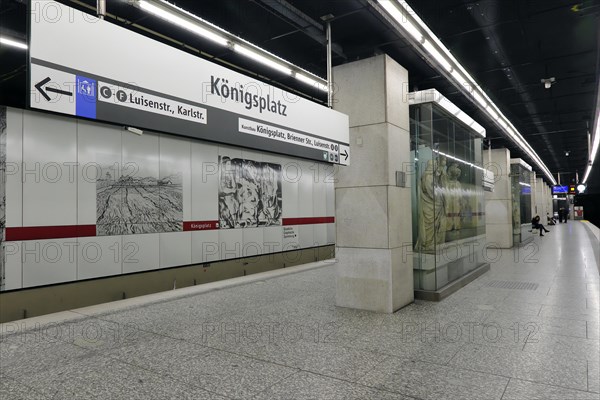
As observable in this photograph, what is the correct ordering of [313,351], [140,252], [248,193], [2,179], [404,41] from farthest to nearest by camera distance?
[248,193]
[140,252]
[2,179]
[404,41]
[313,351]

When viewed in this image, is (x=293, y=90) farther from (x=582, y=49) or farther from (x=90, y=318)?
(x=90, y=318)

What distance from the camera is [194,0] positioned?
487 centimetres

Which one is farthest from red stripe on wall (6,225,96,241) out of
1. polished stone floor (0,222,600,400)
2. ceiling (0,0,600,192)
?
ceiling (0,0,600,192)

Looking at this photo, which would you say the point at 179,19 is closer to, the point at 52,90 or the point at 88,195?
the point at 52,90

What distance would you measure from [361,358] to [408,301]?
2345mm

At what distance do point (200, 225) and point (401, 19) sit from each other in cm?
529

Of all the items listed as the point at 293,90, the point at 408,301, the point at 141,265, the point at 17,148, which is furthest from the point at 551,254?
the point at 17,148

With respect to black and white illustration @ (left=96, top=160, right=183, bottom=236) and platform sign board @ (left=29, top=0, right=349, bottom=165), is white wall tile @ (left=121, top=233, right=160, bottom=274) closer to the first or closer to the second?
black and white illustration @ (left=96, top=160, right=183, bottom=236)

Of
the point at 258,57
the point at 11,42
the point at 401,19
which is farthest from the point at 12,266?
the point at 401,19

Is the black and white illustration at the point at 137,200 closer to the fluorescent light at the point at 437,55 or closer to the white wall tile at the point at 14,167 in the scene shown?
the white wall tile at the point at 14,167

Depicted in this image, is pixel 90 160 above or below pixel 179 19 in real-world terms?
below

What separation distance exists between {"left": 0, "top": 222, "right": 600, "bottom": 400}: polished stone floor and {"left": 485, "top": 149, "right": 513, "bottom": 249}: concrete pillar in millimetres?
7939

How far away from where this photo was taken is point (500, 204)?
45.3 feet

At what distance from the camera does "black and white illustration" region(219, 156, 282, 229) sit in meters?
8.38
